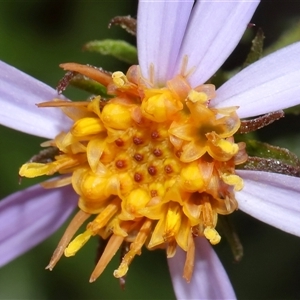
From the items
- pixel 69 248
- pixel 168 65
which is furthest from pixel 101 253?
pixel 168 65

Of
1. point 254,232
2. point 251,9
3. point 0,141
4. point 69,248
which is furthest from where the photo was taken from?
point 0,141

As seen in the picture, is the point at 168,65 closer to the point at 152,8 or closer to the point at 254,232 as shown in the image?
the point at 152,8

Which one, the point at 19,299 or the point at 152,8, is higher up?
the point at 152,8

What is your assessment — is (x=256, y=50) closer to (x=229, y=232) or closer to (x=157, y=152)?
(x=157, y=152)

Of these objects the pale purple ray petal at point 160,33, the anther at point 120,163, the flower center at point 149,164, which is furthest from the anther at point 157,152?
the pale purple ray petal at point 160,33

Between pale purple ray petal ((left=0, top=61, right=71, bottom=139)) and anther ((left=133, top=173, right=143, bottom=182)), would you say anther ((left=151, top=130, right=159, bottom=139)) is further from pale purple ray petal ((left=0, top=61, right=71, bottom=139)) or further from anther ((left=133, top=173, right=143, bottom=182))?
pale purple ray petal ((left=0, top=61, right=71, bottom=139))

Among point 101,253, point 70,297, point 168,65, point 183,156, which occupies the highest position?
point 168,65

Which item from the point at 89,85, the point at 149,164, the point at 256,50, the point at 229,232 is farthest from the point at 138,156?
the point at 256,50
